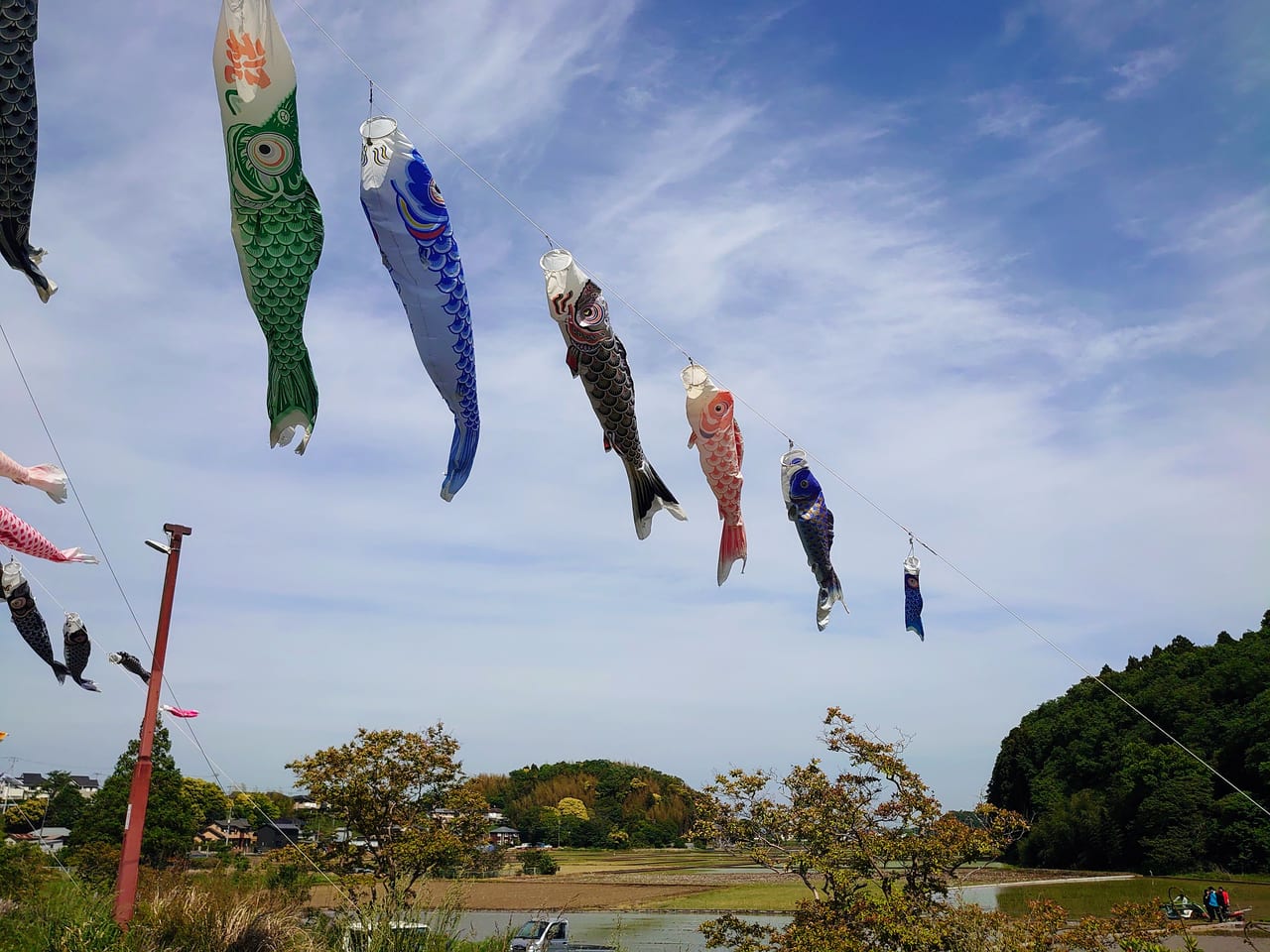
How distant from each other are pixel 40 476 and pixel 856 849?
8.22 metres

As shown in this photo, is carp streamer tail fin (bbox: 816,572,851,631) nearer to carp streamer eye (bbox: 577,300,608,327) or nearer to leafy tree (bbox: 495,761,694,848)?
carp streamer eye (bbox: 577,300,608,327)

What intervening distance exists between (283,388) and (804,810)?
291 inches

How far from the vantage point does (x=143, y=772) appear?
28.7ft

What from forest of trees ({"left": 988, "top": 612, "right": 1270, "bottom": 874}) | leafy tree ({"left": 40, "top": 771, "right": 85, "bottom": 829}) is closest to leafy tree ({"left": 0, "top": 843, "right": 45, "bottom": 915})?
forest of trees ({"left": 988, "top": 612, "right": 1270, "bottom": 874})

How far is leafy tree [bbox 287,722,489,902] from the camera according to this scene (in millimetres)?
17234

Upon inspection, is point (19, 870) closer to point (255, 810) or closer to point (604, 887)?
point (604, 887)

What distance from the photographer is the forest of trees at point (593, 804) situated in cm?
6606

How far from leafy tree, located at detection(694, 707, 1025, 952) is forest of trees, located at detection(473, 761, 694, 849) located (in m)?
54.1

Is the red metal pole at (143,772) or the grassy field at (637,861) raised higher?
the red metal pole at (143,772)

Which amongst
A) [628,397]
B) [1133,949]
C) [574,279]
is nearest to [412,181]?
[574,279]

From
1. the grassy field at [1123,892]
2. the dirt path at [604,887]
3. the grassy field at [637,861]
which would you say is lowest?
the grassy field at [637,861]

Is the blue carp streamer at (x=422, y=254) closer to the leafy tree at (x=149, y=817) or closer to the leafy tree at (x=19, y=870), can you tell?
the leafy tree at (x=19, y=870)

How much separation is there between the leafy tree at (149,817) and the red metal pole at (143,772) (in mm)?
25208

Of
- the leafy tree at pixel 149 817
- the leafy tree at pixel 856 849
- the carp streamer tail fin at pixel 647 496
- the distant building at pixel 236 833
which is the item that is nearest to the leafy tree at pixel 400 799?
the leafy tree at pixel 856 849
